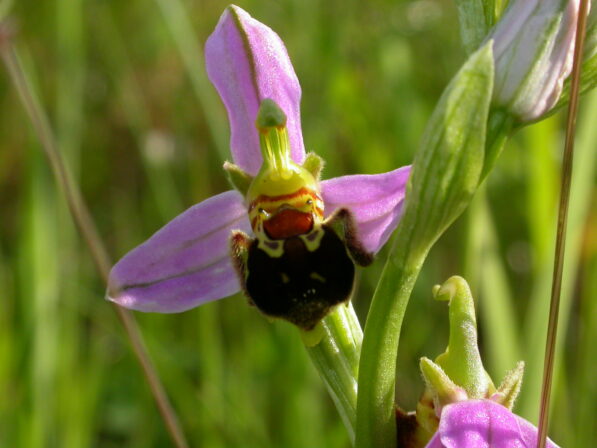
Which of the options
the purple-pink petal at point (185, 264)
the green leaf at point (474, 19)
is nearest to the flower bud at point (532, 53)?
the green leaf at point (474, 19)

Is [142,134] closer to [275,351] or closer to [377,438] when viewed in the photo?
[275,351]

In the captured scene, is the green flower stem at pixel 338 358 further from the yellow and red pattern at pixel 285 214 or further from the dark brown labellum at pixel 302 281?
the yellow and red pattern at pixel 285 214

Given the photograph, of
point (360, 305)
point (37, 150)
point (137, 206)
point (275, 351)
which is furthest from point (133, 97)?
point (275, 351)

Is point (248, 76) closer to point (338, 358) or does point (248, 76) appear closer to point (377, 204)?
point (377, 204)

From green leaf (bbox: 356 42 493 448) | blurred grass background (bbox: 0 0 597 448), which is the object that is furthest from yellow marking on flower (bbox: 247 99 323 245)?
blurred grass background (bbox: 0 0 597 448)

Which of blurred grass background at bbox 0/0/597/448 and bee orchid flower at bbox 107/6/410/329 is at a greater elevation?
bee orchid flower at bbox 107/6/410/329

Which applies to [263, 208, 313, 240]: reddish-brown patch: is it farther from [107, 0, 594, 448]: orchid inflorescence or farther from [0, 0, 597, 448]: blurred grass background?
[0, 0, 597, 448]: blurred grass background

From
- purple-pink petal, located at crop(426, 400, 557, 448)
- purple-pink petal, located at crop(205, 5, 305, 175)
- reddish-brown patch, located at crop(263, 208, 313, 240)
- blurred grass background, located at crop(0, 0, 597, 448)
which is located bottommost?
blurred grass background, located at crop(0, 0, 597, 448)
